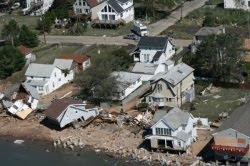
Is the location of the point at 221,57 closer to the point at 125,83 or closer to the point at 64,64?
the point at 125,83

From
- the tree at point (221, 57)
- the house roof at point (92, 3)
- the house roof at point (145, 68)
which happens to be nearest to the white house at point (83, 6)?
the house roof at point (92, 3)

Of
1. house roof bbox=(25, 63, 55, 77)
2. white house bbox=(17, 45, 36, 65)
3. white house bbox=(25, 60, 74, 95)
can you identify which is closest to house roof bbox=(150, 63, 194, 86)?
white house bbox=(25, 60, 74, 95)

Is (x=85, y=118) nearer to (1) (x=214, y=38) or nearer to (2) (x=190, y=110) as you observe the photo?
(2) (x=190, y=110)

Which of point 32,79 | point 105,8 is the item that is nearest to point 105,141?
point 32,79

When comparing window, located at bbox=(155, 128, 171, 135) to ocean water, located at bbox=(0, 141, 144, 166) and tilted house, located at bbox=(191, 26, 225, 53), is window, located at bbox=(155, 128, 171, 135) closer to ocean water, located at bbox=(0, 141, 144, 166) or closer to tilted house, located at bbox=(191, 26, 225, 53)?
ocean water, located at bbox=(0, 141, 144, 166)

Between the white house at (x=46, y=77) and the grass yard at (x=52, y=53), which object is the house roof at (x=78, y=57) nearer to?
the white house at (x=46, y=77)

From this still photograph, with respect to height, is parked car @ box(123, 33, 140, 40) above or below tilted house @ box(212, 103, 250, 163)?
above
